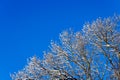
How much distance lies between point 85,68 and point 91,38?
8.62ft

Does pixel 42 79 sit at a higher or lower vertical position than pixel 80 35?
lower

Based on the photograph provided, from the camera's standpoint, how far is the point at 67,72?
46.2 m

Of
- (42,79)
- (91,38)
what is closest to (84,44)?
(91,38)

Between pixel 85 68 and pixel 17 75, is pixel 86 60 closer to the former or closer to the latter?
pixel 85 68

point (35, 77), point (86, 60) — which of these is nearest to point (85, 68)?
point (86, 60)

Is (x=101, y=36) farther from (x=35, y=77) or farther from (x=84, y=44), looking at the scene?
(x=35, y=77)

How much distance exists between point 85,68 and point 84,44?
207 cm

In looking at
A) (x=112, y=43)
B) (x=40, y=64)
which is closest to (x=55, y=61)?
(x=40, y=64)

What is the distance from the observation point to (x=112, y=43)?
46.1 metres

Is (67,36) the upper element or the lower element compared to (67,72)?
upper

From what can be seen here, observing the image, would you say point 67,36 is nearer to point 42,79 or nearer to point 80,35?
point 80,35

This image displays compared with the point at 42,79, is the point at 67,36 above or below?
above

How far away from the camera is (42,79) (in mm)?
46656

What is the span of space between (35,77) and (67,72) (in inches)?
98.6
